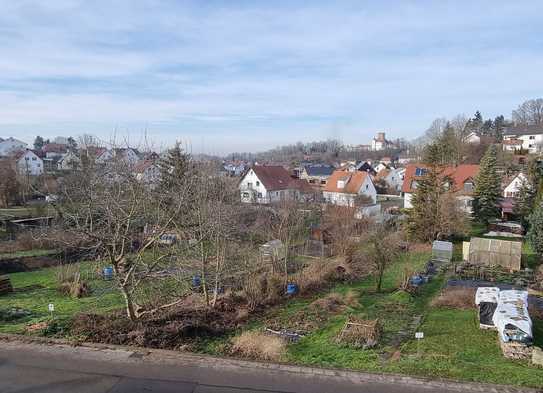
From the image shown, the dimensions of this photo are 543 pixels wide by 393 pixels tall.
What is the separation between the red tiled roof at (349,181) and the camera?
144 feet

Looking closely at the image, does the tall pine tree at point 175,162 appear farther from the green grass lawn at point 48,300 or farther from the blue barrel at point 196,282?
the blue barrel at point 196,282

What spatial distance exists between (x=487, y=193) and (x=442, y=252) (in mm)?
11624

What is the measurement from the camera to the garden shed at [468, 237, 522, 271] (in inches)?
814

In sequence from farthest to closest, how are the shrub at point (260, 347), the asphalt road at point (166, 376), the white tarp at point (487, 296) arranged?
1. the white tarp at point (487, 296)
2. the shrub at point (260, 347)
3. the asphalt road at point (166, 376)

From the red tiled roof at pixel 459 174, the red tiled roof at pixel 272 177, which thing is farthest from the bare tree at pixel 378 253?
the red tiled roof at pixel 272 177

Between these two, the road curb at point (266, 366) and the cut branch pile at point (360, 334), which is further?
the cut branch pile at point (360, 334)

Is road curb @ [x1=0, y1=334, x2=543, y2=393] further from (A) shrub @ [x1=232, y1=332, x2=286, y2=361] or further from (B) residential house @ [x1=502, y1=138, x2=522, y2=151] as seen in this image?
(B) residential house @ [x1=502, y1=138, x2=522, y2=151]

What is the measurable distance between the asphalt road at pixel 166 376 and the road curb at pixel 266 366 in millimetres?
21

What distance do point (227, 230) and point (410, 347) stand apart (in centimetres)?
768

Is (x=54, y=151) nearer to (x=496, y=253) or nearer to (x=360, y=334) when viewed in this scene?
(x=496, y=253)

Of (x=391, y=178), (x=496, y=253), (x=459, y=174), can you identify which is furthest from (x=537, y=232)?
(x=391, y=178)

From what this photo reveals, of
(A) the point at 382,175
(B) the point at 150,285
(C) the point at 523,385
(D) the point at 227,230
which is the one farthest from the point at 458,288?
(A) the point at 382,175

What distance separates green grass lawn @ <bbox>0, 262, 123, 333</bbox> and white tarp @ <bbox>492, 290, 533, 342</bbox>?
1080cm

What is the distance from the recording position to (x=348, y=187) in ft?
145
